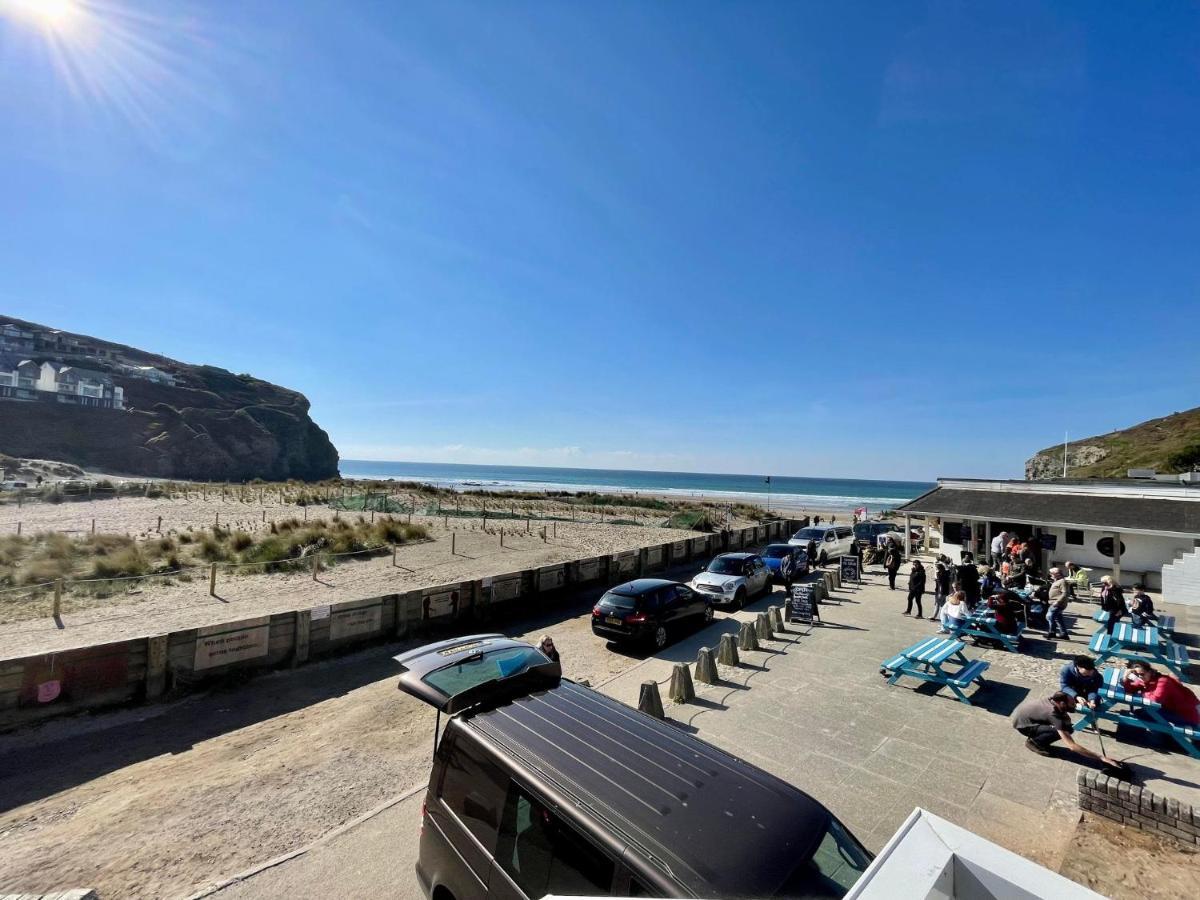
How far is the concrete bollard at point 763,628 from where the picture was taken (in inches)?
470

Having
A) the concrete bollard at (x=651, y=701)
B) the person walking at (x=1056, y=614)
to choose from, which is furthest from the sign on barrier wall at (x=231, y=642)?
the person walking at (x=1056, y=614)

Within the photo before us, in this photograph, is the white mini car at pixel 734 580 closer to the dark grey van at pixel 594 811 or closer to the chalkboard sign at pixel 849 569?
the chalkboard sign at pixel 849 569

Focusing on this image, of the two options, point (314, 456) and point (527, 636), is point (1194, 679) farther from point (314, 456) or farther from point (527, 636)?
point (314, 456)

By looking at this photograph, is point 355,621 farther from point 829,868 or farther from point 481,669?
point 829,868

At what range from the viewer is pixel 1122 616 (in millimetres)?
12375

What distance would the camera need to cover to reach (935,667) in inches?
360

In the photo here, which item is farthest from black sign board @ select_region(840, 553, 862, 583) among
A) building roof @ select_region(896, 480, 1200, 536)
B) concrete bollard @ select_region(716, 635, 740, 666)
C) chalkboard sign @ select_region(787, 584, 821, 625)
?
concrete bollard @ select_region(716, 635, 740, 666)

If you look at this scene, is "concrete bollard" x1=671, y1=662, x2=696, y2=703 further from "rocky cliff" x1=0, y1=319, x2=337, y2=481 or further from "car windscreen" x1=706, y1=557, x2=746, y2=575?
"rocky cliff" x1=0, y1=319, x2=337, y2=481

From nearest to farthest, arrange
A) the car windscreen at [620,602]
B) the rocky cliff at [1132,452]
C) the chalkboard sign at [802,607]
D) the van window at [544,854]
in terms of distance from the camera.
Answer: the van window at [544,854]
the car windscreen at [620,602]
the chalkboard sign at [802,607]
the rocky cliff at [1132,452]

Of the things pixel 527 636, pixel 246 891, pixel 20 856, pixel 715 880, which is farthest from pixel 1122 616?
pixel 20 856

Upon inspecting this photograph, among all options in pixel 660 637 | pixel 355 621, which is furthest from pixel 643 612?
pixel 355 621

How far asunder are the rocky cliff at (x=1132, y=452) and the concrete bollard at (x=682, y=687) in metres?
62.6

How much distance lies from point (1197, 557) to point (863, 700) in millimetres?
9062

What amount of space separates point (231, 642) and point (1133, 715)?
14.9 meters
